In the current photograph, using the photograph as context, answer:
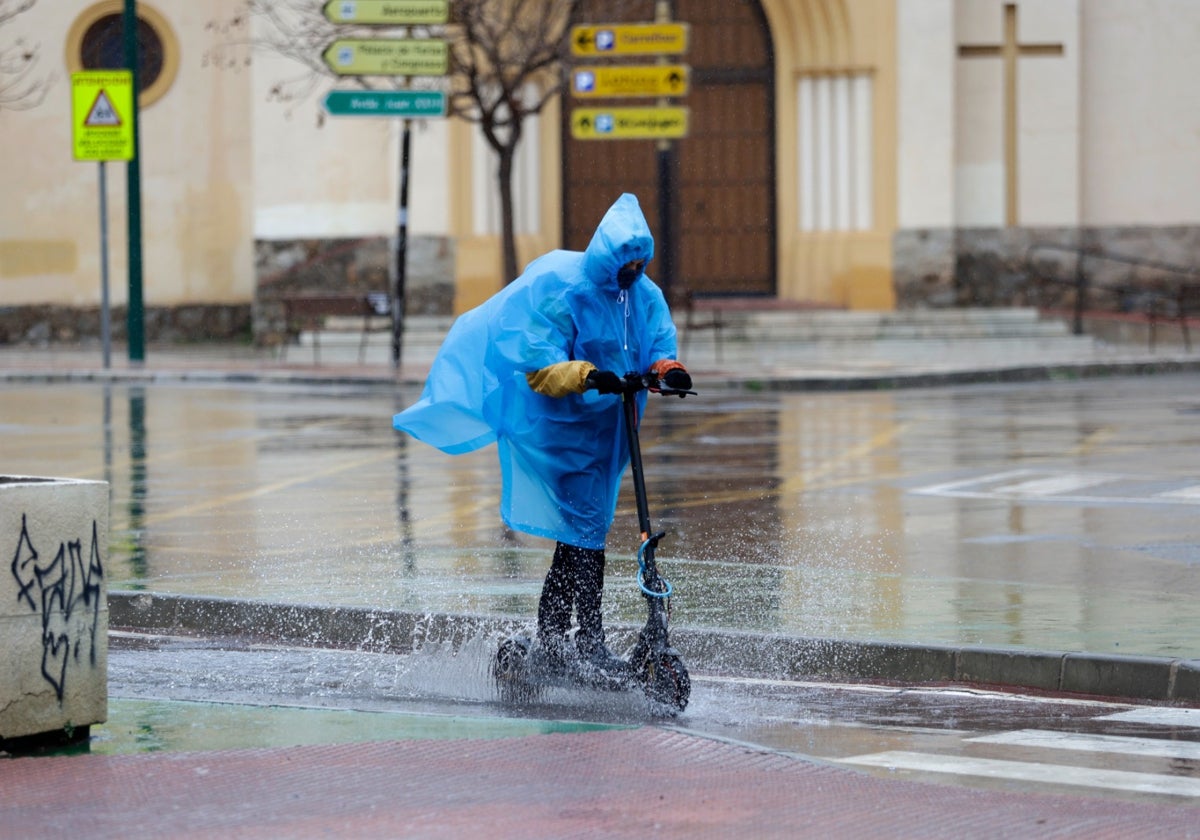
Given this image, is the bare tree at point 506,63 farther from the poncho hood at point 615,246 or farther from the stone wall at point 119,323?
the poncho hood at point 615,246

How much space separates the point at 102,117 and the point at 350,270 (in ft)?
17.0

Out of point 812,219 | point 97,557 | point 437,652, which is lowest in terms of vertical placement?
point 437,652

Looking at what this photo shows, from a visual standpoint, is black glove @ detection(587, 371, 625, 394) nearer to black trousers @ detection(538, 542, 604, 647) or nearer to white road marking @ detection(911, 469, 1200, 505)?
black trousers @ detection(538, 542, 604, 647)

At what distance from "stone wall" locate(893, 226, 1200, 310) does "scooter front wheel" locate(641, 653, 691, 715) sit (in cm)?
2482

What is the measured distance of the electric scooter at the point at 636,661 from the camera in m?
6.85

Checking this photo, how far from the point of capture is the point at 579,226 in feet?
107

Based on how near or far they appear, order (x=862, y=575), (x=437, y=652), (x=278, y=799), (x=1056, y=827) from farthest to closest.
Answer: (x=862, y=575) → (x=437, y=652) → (x=278, y=799) → (x=1056, y=827)

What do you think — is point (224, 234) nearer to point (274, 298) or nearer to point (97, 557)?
point (274, 298)

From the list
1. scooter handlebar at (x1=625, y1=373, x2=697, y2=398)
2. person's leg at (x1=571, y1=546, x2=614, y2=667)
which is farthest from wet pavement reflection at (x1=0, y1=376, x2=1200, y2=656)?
scooter handlebar at (x1=625, y1=373, x2=697, y2=398)

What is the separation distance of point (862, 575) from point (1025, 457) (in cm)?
592

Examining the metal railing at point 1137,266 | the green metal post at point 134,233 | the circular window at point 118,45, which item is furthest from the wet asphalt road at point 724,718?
the circular window at point 118,45

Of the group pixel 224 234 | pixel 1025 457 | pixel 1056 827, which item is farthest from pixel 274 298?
pixel 1056 827

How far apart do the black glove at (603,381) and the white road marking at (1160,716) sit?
72.6 inches

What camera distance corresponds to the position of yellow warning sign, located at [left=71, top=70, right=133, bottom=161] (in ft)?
89.0
